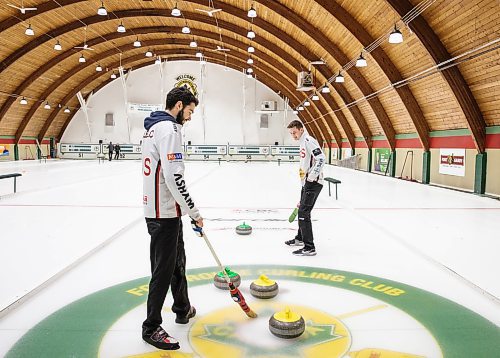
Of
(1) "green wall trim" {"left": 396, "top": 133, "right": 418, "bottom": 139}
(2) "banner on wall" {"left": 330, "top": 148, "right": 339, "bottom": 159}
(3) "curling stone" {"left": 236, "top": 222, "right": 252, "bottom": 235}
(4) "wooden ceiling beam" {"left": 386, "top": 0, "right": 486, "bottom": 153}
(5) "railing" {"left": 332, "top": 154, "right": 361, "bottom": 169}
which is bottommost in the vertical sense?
(3) "curling stone" {"left": 236, "top": 222, "right": 252, "bottom": 235}

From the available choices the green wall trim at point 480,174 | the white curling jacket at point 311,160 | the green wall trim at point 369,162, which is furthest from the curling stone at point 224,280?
the green wall trim at point 369,162

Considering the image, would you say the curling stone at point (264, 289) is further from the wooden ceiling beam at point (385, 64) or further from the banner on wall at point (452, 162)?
the banner on wall at point (452, 162)

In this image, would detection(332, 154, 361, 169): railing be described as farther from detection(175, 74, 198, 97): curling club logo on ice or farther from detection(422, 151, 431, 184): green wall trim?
detection(175, 74, 198, 97): curling club logo on ice

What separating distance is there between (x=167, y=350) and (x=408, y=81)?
14663 millimetres

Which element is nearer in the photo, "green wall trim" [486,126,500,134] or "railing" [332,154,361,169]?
"green wall trim" [486,126,500,134]

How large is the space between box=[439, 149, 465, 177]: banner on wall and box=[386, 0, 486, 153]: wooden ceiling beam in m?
1.50

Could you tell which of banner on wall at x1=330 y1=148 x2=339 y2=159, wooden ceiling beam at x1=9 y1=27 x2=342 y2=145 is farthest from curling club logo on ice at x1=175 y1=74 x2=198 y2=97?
banner on wall at x1=330 y1=148 x2=339 y2=159

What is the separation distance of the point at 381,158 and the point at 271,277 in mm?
19378

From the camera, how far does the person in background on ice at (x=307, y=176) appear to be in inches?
218

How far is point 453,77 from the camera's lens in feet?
42.2

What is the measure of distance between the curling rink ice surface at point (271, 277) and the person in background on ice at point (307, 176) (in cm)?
26

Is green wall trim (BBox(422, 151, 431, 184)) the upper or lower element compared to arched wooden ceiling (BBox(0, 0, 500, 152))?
lower

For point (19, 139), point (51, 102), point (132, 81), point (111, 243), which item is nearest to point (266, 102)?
point (132, 81)

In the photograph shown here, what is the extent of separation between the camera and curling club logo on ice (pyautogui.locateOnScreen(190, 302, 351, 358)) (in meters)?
2.93
